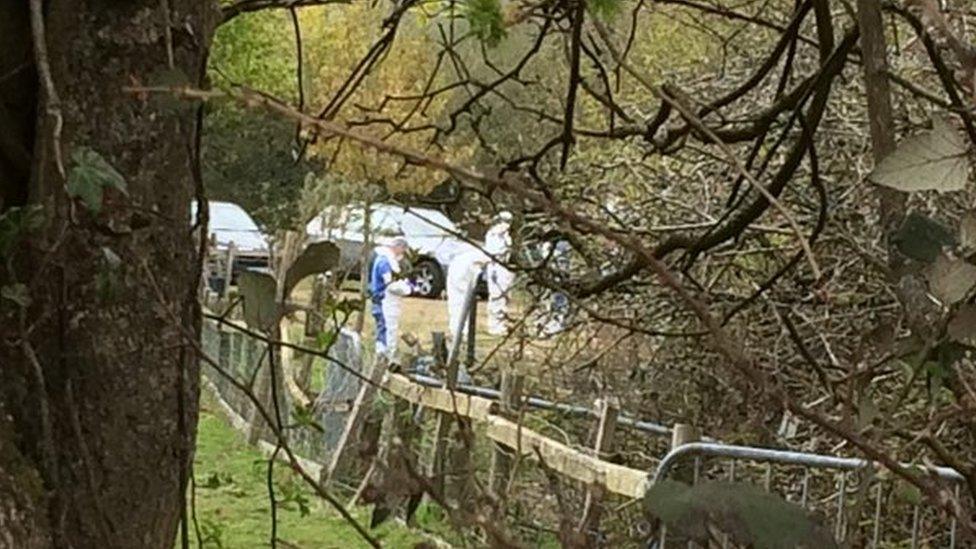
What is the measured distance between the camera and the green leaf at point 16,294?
1.30m

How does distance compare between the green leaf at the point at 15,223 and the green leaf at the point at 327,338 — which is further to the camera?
the green leaf at the point at 327,338

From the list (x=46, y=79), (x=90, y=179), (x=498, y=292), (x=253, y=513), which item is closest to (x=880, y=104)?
(x=90, y=179)

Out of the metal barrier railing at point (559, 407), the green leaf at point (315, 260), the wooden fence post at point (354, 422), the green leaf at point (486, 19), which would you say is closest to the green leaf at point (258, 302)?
the green leaf at point (315, 260)

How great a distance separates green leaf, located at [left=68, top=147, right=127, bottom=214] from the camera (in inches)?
46.5

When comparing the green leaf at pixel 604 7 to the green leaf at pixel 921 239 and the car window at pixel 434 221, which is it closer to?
the car window at pixel 434 221

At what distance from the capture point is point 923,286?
0.88m

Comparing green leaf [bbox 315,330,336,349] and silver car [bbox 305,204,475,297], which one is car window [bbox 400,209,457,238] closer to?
silver car [bbox 305,204,475,297]

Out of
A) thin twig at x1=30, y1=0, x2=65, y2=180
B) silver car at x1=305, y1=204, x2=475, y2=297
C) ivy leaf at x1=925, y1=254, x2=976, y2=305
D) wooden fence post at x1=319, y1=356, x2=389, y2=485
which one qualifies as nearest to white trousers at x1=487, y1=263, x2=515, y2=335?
silver car at x1=305, y1=204, x2=475, y2=297

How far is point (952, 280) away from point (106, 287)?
0.83 metres

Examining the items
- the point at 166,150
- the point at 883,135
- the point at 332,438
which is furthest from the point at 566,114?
the point at 332,438

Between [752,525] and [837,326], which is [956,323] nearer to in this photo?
[752,525]

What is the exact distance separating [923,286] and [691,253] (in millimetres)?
1154

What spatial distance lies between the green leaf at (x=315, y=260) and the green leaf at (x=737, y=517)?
2.24 ft

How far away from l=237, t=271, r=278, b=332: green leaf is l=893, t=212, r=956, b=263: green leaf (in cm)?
63
